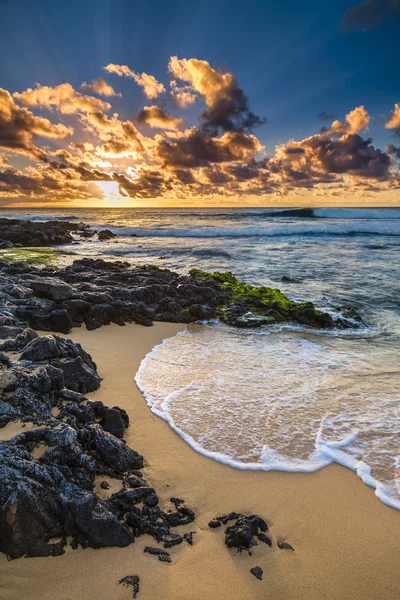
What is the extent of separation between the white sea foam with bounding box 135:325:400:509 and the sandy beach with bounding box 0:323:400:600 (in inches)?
10.0

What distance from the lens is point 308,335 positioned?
29.5 feet

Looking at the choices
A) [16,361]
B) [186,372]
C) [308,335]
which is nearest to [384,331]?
[308,335]

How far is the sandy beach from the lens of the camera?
2.70 meters

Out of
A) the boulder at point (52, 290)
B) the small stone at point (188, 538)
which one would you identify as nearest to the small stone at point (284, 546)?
the small stone at point (188, 538)

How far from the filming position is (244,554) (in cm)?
304

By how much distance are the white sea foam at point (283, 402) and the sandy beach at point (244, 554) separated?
25 centimetres

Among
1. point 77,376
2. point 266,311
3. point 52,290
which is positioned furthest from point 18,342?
point 266,311

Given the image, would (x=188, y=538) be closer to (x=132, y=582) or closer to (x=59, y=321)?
(x=132, y=582)

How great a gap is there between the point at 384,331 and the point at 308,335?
7.04 ft

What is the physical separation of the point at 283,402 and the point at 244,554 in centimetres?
264

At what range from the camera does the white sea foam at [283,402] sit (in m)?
4.31

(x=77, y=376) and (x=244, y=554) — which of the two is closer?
(x=244, y=554)

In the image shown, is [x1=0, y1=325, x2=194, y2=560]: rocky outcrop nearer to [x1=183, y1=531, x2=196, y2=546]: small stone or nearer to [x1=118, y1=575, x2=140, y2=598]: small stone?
[x1=183, y1=531, x2=196, y2=546]: small stone

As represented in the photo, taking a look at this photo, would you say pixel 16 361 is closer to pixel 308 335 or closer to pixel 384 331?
pixel 308 335
